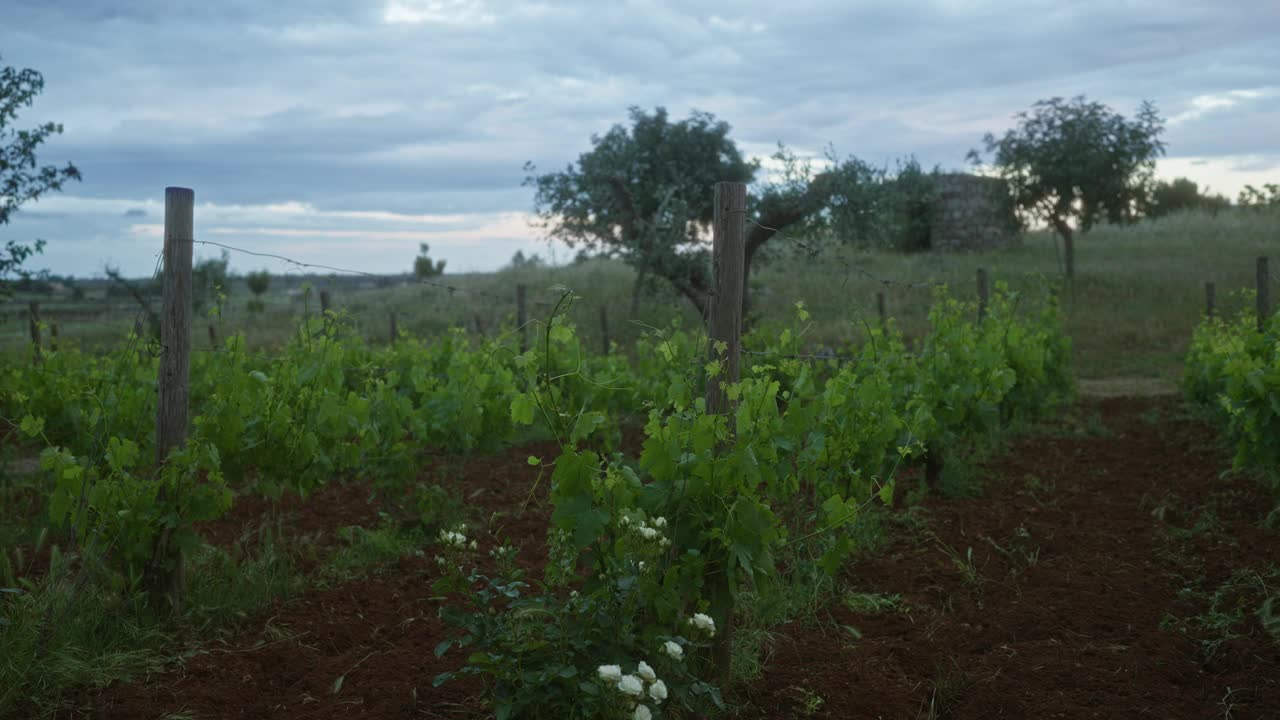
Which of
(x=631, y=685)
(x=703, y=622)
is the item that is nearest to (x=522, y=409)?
(x=703, y=622)

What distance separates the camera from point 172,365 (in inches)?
152

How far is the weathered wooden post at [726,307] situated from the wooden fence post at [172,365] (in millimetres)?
2177

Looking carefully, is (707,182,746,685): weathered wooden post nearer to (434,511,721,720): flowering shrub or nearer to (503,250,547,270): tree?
(434,511,721,720): flowering shrub

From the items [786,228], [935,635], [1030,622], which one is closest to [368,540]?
[935,635]

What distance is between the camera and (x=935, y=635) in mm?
3734

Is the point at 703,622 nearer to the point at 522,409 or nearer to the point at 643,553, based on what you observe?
the point at 643,553

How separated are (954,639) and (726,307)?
1637 mm

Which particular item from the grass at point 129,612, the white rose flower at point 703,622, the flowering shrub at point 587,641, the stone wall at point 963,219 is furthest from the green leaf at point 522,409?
the stone wall at point 963,219

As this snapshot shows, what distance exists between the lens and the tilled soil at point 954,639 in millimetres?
3158

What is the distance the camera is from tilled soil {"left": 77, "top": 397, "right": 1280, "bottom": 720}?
124 inches

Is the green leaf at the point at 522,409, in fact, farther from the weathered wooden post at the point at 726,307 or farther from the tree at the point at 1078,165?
the tree at the point at 1078,165

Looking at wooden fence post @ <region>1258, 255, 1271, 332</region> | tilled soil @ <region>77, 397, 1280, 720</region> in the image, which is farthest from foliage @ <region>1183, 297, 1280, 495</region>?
wooden fence post @ <region>1258, 255, 1271, 332</region>

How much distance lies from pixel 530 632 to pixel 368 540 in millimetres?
2359

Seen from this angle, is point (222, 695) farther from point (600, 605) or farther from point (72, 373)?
point (72, 373)
